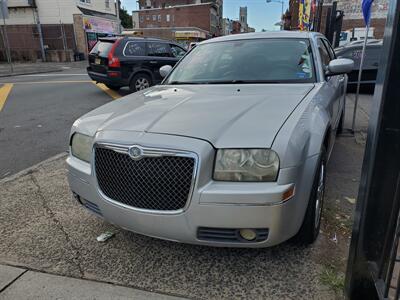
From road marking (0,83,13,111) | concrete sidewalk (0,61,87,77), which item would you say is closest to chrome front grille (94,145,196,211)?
road marking (0,83,13,111)

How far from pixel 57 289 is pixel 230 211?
4.37ft

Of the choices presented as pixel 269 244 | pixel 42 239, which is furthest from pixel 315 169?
pixel 42 239

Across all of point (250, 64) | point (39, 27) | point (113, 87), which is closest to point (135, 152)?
point (250, 64)

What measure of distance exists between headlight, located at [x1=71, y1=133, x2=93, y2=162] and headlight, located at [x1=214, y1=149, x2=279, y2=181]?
41.9 inches

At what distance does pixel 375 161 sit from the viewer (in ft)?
6.15

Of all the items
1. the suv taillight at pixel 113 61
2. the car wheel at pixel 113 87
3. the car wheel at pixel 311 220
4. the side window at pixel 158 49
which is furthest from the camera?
the side window at pixel 158 49

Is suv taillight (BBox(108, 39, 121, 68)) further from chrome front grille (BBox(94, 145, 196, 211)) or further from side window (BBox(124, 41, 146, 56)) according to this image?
chrome front grille (BBox(94, 145, 196, 211))

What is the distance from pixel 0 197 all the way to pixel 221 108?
2724mm

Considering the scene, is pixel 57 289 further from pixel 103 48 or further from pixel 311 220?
pixel 103 48

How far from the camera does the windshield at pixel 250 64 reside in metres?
3.64

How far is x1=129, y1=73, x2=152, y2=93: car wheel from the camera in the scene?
10.8 meters

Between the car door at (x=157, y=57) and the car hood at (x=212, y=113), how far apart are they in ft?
25.5

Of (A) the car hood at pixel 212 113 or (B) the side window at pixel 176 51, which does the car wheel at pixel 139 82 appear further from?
(A) the car hood at pixel 212 113

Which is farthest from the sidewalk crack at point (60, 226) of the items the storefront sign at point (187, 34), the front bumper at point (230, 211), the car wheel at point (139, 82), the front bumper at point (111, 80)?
the storefront sign at point (187, 34)
